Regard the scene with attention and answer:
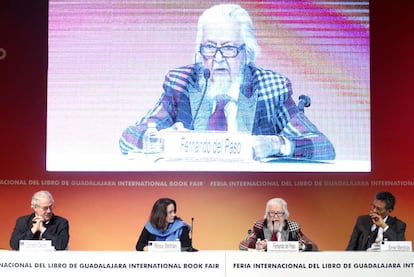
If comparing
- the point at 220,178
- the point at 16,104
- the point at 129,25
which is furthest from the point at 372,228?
the point at 16,104

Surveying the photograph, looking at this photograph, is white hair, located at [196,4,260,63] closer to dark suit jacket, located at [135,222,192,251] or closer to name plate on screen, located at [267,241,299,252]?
dark suit jacket, located at [135,222,192,251]

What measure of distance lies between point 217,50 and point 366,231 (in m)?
1.88

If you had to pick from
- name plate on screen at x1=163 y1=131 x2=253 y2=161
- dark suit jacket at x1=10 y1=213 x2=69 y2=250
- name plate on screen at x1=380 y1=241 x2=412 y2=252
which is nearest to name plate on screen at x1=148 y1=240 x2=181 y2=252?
dark suit jacket at x1=10 y1=213 x2=69 y2=250

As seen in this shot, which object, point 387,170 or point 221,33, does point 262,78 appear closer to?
point 221,33

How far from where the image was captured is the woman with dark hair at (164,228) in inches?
178

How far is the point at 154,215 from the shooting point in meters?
4.59

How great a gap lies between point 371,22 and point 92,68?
230 centimetres

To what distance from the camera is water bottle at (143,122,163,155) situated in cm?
540

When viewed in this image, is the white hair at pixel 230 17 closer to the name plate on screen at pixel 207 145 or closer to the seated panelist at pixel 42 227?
the name plate on screen at pixel 207 145

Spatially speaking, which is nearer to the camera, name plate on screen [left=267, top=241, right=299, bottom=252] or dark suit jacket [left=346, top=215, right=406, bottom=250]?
name plate on screen [left=267, top=241, right=299, bottom=252]

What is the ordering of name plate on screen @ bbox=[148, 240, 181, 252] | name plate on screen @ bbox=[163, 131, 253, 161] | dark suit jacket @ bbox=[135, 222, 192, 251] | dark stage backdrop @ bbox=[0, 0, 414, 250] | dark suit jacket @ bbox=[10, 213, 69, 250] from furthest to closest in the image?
dark stage backdrop @ bbox=[0, 0, 414, 250] < name plate on screen @ bbox=[163, 131, 253, 161] < dark suit jacket @ bbox=[135, 222, 192, 251] < dark suit jacket @ bbox=[10, 213, 69, 250] < name plate on screen @ bbox=[148, 240, 181, 252]

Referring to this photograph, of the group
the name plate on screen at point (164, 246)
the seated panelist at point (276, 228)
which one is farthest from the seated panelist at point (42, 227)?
the seated panelist at point (276, 228)

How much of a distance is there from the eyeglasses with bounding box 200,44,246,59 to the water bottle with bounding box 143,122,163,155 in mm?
742

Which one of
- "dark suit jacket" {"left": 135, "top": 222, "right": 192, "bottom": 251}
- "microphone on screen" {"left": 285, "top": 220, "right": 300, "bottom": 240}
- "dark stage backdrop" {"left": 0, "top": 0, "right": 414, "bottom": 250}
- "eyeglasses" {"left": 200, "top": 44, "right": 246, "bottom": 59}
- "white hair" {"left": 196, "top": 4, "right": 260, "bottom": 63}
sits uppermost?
"white hair" {"left": 196, "top": 4, "right": 260, "bottom": 63}
